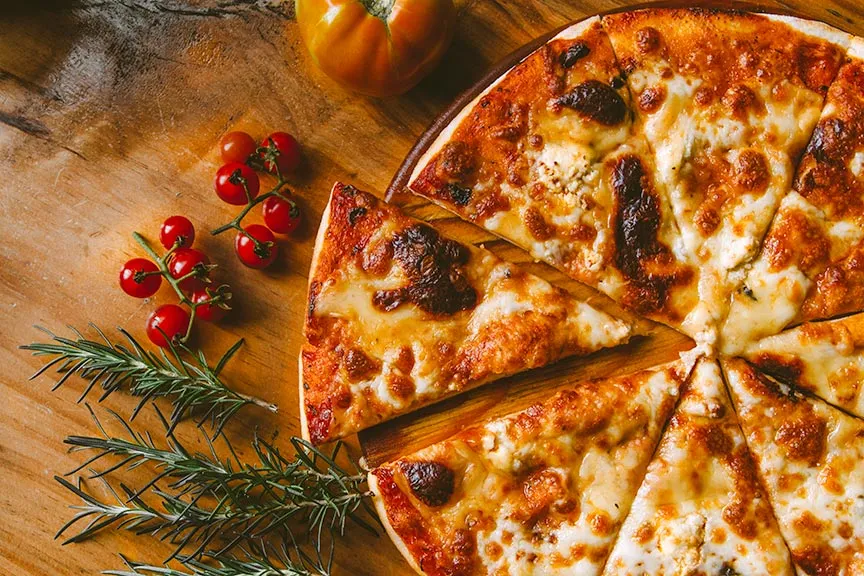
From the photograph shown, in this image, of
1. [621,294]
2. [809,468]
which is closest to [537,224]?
[621,294]

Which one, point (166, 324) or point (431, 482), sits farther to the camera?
point (166, 324)

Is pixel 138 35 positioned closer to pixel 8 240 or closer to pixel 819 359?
pixel 8 240

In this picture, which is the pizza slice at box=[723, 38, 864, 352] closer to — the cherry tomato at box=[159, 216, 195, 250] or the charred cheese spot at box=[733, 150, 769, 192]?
the charred cheese spot at box=[733, 150, 769, 192]

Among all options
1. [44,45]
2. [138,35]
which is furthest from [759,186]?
[44,45]

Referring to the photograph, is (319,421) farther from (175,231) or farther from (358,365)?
(175,231)

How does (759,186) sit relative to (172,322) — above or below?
above

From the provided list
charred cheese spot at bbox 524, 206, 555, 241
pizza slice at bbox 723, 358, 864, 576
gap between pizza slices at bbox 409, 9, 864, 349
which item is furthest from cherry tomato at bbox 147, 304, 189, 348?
pizza slice at bbox 723, 358, 864, 576
